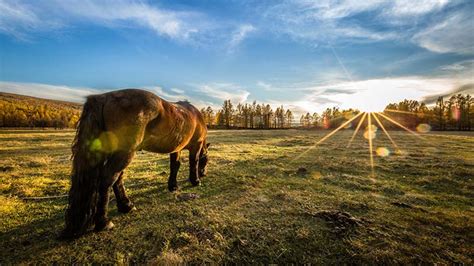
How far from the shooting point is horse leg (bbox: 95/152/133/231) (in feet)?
12.9

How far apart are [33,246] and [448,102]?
4664 inches

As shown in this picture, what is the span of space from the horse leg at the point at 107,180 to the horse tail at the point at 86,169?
0.09 metres

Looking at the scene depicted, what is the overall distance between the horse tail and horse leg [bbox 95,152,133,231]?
0.09 meters

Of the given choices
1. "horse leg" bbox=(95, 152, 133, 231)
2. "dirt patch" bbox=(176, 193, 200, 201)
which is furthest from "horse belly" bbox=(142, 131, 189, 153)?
"dirt patch" bbox=(176, 193, 200, 201)

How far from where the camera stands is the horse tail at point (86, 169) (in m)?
3.71

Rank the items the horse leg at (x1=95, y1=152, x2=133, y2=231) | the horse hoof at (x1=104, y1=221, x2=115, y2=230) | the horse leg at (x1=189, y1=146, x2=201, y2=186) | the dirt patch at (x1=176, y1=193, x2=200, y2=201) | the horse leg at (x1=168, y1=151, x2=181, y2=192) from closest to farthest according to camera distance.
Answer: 1. the horse leg at (x1=95, y1=152, x2=133, y2=231)
2. the horse hoof at (x1=104, y1=221, x2=115, y2=230)
3. the dirt patch at (x1=176, y1=193, x2=200, y2=201)
4. the horse leg at (x1=168, y1=151, x2=181, y2=192)
5. the horse leg at (x1=189, y1=146, x2=201, y2=186)

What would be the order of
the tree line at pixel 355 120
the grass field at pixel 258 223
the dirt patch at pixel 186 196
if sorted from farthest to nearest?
the tree line at pixel 355 120
the dirt patch at pixel 186 196
the grass field at pixel 258 223

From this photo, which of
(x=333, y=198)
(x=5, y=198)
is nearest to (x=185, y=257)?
(x=333, y=198)

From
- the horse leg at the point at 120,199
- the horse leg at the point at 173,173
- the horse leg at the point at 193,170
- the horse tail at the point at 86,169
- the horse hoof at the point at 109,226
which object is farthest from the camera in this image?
the horse leg at the point at 193,170

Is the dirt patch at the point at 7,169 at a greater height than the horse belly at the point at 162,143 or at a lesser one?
lesser

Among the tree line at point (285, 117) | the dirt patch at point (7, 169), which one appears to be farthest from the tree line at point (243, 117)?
the dirt patch at point (7, 169)

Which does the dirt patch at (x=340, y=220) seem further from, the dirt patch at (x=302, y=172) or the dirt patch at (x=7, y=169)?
the dirt patch at (x=7, y=169)

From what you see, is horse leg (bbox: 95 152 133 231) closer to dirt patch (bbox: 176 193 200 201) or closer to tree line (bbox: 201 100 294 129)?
dirt patch (bbox: 176 193 200 201)

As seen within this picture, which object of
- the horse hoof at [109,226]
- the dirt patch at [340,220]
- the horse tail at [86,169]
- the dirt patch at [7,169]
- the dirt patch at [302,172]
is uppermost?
the horse tail at [86,169]
